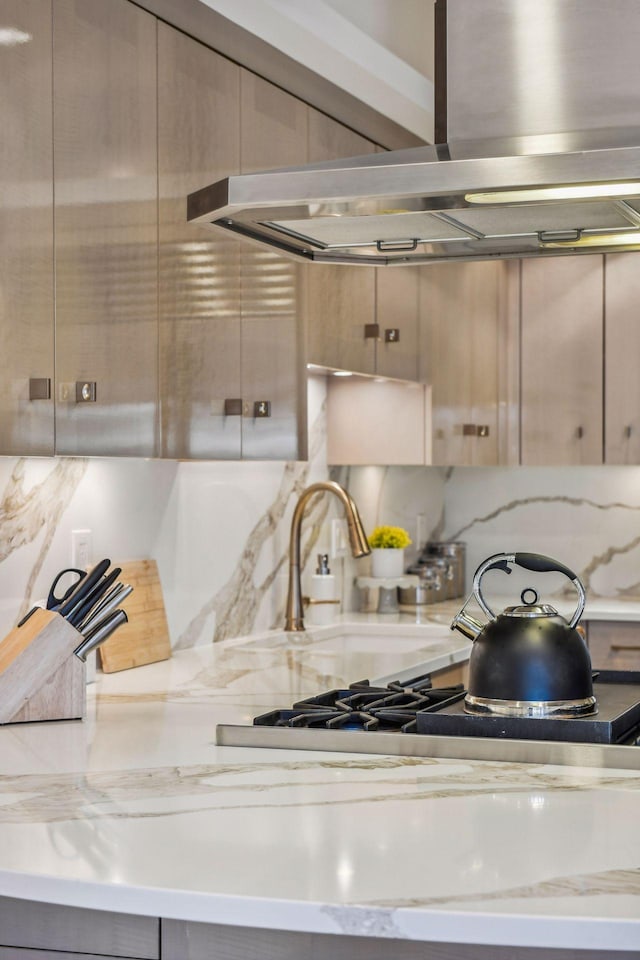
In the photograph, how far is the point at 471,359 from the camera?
14.6 feet

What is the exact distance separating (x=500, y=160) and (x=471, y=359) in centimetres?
270

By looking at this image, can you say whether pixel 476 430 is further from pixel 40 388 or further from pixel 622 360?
pixel 40 388

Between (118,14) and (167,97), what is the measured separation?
0.71 ft

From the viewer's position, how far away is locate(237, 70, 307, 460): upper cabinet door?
2896 millimetres

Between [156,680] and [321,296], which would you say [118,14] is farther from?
[156,680]

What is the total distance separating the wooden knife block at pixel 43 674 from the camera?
2.10 metres

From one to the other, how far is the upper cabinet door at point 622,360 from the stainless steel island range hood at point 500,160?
7.77 ft

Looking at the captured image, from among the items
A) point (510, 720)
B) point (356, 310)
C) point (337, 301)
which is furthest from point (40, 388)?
point (356, 310)

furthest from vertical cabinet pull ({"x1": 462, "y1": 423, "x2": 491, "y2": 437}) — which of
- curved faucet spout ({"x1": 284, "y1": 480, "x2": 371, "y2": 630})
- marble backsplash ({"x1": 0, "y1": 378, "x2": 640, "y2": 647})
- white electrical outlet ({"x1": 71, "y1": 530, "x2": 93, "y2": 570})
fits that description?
white electrical outlet ({"x1": 71, "y1": 530, "x2": 93, "y2": 570})

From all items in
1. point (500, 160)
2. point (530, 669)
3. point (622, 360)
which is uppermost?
point (500, 160)

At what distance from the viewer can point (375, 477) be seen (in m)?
4.49

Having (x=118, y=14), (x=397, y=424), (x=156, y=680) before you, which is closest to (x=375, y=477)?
(x=397, y=424)

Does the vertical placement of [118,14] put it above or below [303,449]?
above

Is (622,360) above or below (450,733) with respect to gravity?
above
